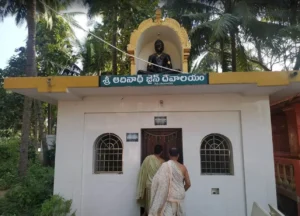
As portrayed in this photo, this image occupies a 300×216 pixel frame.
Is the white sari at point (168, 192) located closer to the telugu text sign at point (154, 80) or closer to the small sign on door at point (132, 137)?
the telugu text sign at point (154, 80)

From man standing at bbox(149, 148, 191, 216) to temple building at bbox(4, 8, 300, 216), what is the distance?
5.79 feet

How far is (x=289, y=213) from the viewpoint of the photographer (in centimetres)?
696

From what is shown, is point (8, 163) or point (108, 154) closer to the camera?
point (108, 154)

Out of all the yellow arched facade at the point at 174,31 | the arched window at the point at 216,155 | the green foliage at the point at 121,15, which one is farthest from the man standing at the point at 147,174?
the green foliage at the point at 121,15

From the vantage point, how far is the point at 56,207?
5.40 meters

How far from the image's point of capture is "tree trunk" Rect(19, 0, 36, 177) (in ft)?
36.7

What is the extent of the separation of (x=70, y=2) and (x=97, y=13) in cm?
164

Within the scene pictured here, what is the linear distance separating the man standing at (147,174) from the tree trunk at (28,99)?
7.55 m

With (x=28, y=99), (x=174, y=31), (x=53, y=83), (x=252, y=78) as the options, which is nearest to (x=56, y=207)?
(x=53, y=83)

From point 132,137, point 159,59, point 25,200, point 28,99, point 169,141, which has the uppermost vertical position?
point 159,59

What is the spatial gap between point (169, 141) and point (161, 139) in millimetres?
200

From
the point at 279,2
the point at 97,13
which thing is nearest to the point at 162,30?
the point at 279,2

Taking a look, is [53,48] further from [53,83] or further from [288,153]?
[288,153]

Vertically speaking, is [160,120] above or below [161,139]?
above
